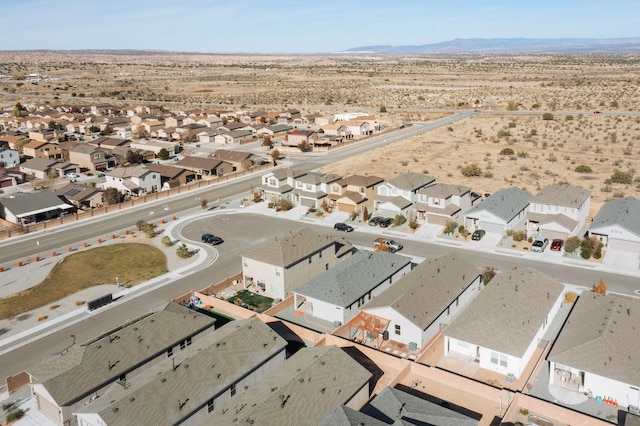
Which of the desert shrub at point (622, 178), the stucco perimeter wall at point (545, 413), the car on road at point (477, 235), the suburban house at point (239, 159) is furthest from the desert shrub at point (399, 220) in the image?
the suburban house at point (239, 159)

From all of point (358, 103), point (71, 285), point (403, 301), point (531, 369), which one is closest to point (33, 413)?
point (71, 285)

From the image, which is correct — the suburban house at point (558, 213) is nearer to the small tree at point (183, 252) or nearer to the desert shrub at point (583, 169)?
the desert shrub at point (583, 169)

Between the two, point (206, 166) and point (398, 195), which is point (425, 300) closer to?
point (398, 195)

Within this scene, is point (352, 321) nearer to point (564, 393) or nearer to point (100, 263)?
point (564, 393)

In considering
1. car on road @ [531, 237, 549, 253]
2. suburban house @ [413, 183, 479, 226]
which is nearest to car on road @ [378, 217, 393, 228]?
suburban house @ [413, 183, 479, 226]

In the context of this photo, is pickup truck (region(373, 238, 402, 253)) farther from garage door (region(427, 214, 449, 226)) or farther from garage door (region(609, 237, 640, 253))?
garage door (region(609, 237, 640, 253))
